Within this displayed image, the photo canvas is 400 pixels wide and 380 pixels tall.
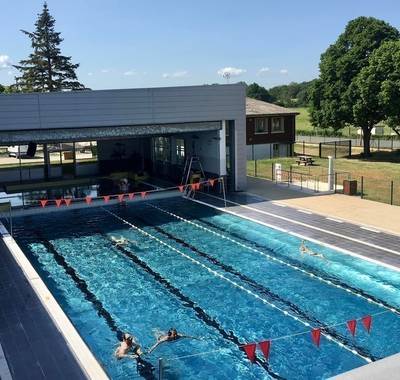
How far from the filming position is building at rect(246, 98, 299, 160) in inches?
1662

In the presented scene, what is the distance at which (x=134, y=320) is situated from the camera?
12188 millimetres

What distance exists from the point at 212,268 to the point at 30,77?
55.6 metres

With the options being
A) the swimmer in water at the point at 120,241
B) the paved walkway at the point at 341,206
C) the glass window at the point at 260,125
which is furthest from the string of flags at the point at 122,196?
the glass window at the point at 260,125

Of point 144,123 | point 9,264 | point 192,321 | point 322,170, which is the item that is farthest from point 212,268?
point 322,170

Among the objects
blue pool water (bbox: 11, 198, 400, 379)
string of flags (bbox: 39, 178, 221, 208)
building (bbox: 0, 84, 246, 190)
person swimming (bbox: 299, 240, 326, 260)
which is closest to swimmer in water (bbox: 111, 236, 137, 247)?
blue pool water (bbox: 11, 198, 400, 379)

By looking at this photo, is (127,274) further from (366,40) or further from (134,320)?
(366,40)

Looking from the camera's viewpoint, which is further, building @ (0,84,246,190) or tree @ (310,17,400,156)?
tree @ (310,17,400,156)

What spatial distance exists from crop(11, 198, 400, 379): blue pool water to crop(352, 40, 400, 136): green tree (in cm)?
2037

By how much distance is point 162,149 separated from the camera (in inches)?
1329

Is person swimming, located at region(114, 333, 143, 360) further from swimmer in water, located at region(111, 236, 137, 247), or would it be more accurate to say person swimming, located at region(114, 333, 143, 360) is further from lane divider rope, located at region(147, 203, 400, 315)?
swimmer in water, located at region(111, 236, 137, 247)

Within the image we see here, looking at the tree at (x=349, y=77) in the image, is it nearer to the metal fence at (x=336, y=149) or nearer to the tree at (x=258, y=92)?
the metal fence at (x=336, y=149)

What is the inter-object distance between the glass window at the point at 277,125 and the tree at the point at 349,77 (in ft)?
8.90

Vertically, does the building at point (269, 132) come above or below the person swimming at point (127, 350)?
above

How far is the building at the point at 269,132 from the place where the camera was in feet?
139
